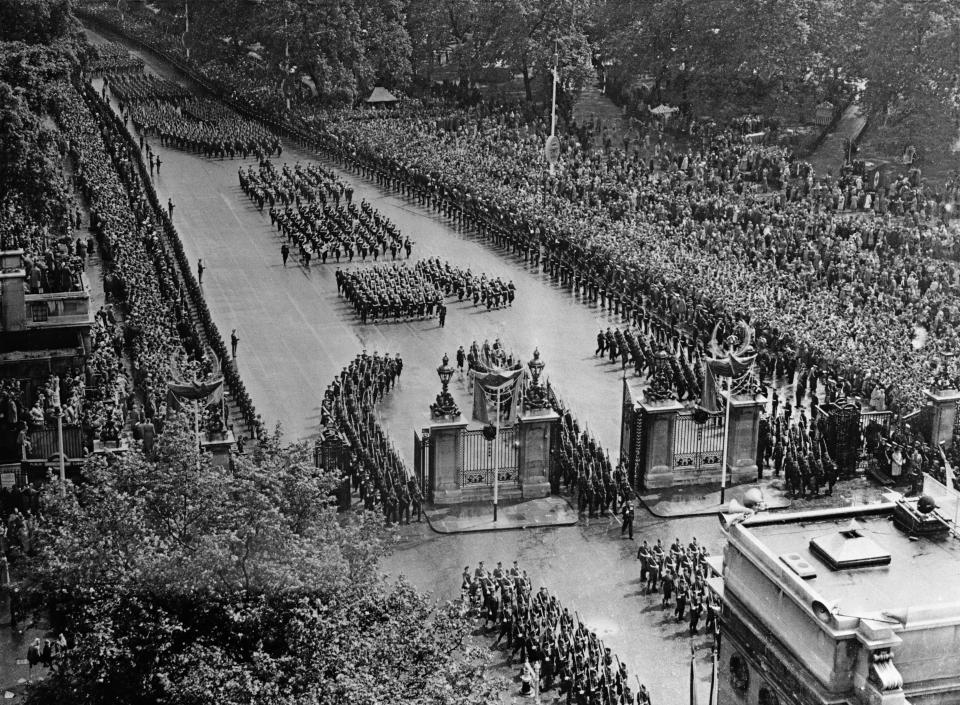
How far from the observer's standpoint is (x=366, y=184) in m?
78.8

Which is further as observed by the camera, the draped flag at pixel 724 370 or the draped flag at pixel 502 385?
the draped flag at pixel 724 370

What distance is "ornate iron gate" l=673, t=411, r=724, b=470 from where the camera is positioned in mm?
38594

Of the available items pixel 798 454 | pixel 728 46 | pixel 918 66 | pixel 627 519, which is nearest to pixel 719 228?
pixel 918 66

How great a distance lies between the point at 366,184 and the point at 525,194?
11.9 meters

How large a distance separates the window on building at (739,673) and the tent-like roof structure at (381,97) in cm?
8274

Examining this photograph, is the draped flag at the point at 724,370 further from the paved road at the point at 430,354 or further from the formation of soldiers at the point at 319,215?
the formation of soldiers at the point at 319,215

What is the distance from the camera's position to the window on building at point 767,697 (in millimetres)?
20578

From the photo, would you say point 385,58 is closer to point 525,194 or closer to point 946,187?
point 525,194

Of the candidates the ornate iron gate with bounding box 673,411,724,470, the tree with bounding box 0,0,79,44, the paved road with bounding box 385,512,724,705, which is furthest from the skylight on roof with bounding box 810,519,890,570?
the tree with bounding box 0,0,79,44

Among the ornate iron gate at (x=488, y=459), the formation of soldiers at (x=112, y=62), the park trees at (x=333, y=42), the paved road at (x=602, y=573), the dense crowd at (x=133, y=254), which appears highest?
the park trees at (x=333, y=42)

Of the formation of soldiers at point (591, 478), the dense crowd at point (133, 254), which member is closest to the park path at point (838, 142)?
the dense crowd at point (133, 254)

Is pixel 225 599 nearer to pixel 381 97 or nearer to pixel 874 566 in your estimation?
pixel 874 566

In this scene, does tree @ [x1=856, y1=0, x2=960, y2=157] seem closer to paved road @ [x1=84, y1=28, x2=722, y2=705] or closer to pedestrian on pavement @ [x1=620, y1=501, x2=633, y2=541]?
paved road @ [x1=84, y1=28, x2=722, y2=705]

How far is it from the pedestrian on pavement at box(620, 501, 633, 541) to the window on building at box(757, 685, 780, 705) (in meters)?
14.6
